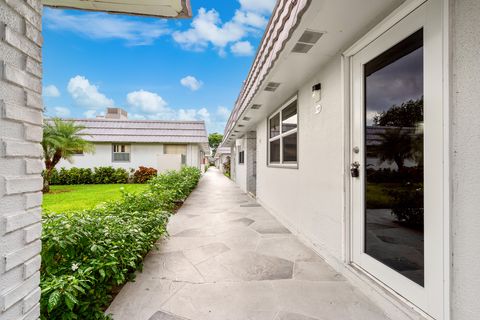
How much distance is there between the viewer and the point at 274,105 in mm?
5496

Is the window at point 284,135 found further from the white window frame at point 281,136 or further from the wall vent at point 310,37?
the wall vent at point 310,37

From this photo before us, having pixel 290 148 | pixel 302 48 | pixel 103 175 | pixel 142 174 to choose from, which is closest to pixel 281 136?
pixel 290 148

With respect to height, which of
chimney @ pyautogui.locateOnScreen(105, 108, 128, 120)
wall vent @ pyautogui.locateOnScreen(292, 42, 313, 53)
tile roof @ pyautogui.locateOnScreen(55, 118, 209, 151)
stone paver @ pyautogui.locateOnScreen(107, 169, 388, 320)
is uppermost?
chimney @ pyautogui.locateOnScreen(105, 108, 128, 120)

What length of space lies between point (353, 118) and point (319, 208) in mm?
1384

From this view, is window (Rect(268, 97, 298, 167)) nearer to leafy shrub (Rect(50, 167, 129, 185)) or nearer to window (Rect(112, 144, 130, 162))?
leafy shrub (Rect(50, 167, 129, 185))

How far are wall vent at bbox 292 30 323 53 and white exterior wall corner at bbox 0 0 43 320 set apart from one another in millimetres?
2217

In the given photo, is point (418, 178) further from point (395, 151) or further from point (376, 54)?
point (376, 54)

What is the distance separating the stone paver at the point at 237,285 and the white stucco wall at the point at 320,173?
1.15ft

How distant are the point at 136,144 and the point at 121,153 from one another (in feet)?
3.80

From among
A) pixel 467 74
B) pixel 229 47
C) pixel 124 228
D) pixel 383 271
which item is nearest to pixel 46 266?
pixel 124 228

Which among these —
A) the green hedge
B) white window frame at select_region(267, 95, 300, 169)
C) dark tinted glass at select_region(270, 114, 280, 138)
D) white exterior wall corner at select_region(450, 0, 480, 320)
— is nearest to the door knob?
white exterior wall corner at select_region(450, 0, 480, 320)

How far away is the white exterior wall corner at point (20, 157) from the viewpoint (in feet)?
3.68

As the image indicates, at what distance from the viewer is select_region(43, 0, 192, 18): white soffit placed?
1921 millimetres

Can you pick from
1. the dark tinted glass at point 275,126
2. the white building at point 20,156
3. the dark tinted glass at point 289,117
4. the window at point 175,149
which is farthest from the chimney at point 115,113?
the white building at point 20,156
